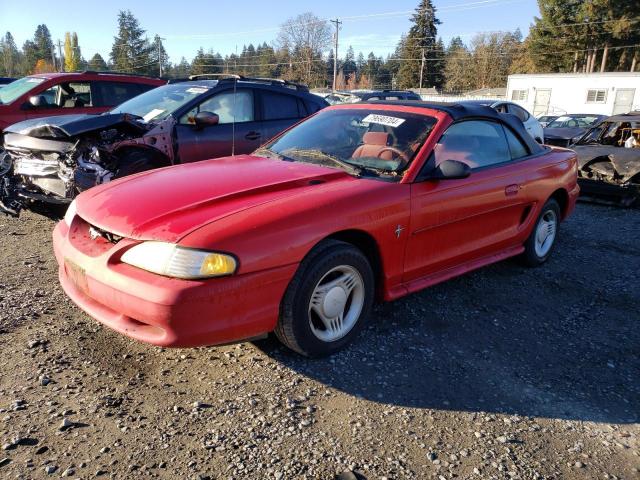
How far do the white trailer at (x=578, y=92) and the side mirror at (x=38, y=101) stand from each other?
1362 inches

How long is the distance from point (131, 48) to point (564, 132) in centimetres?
8421

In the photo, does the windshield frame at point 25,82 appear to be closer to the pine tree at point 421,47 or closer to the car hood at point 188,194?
the car hood at point 188,194

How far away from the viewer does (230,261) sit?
2619 millimetres

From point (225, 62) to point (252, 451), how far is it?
10219cm

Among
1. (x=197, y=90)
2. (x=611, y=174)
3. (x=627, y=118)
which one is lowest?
(x=611, y=174)

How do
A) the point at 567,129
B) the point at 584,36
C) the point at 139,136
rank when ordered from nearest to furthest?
the point at 139,136 → the point at 567,129 → the point at 584,36

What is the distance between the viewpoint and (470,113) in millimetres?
4180

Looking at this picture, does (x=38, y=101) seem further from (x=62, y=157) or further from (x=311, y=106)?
(x=311, y=106)

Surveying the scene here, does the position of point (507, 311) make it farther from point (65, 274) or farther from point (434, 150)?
point (65, 274)

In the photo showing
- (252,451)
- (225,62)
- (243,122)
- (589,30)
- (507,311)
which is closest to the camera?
(252,451)

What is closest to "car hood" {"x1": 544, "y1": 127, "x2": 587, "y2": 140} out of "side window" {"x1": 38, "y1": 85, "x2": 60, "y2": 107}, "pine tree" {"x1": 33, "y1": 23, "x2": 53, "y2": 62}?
"side window" {"x1": 38, "y1": 85, "x2": 60, "y2": 107}

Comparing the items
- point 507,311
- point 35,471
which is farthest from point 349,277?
point 35,471

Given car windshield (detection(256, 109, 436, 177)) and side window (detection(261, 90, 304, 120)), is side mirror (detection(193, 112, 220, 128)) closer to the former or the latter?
side window (detection(261, 90, 304, 120))

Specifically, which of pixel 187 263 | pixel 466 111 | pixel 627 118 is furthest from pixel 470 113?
pixel 627 118
